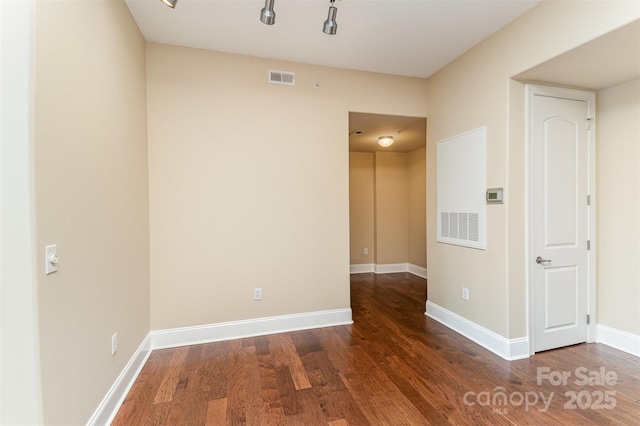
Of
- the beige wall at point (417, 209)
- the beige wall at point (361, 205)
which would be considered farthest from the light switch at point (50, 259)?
the beige wall at point (417, 209)

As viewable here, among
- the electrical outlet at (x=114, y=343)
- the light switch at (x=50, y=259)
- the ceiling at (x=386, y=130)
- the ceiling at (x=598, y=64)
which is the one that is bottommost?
the electrical outlet at (x=114, y=343)

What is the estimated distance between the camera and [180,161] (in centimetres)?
281

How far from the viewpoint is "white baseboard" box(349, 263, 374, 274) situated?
19.2ft

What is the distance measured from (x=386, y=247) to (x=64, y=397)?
5.24 m

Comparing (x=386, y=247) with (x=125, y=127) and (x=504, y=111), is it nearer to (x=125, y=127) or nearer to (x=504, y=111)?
(x=504, y=111)

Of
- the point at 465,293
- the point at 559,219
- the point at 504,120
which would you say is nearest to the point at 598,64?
the point at 504,120

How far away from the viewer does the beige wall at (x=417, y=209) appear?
5.54m

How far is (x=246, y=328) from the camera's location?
118 inches

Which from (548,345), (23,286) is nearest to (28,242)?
(23,286)

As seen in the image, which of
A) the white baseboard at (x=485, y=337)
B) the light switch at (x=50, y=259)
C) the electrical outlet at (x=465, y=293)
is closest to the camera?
the light switch at (x=50, y=259)

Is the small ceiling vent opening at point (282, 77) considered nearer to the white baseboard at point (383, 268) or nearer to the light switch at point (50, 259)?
the light switch at point (50, 259)

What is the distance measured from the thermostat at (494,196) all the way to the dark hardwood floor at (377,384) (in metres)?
1.42

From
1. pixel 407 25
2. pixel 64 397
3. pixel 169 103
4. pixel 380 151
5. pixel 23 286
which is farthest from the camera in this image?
pixel 380 151

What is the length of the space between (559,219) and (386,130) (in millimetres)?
2399
